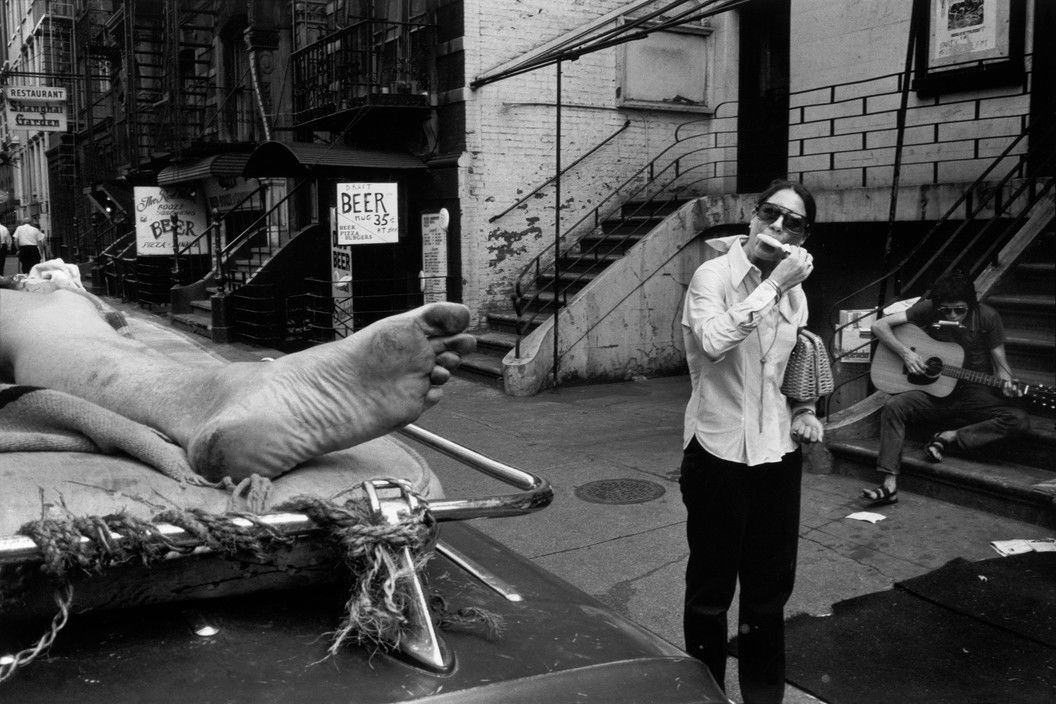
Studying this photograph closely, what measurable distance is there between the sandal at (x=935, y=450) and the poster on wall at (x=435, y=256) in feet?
26.8

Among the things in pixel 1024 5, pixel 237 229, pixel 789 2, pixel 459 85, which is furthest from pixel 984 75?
pixel 237 229

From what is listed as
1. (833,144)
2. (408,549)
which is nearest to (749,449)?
(408,549)

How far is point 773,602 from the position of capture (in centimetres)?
353

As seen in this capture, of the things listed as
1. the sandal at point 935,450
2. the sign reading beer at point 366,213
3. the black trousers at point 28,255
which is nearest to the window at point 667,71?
the sign reading beer at point 366,213

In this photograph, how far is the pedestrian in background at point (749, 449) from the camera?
135 inches

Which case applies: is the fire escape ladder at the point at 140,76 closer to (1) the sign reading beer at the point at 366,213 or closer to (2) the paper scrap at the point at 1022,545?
(1) the sign reading beer at the point at 366,213

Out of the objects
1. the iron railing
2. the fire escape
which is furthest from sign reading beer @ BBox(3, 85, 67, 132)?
the iron railing

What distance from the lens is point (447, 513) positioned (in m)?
1.87

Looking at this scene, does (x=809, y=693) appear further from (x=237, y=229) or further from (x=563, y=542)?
(x=237, y=229)

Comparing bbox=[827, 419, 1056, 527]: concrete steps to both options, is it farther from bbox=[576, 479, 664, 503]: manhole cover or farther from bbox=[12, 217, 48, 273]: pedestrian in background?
bbox=[12, 217, 48, 273]: pedestrian in background

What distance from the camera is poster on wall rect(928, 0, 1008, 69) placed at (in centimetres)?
965

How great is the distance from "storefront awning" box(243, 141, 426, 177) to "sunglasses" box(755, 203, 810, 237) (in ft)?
33.9

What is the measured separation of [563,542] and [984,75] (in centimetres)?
706

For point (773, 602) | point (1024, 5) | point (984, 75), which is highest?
point (1024, 5)
